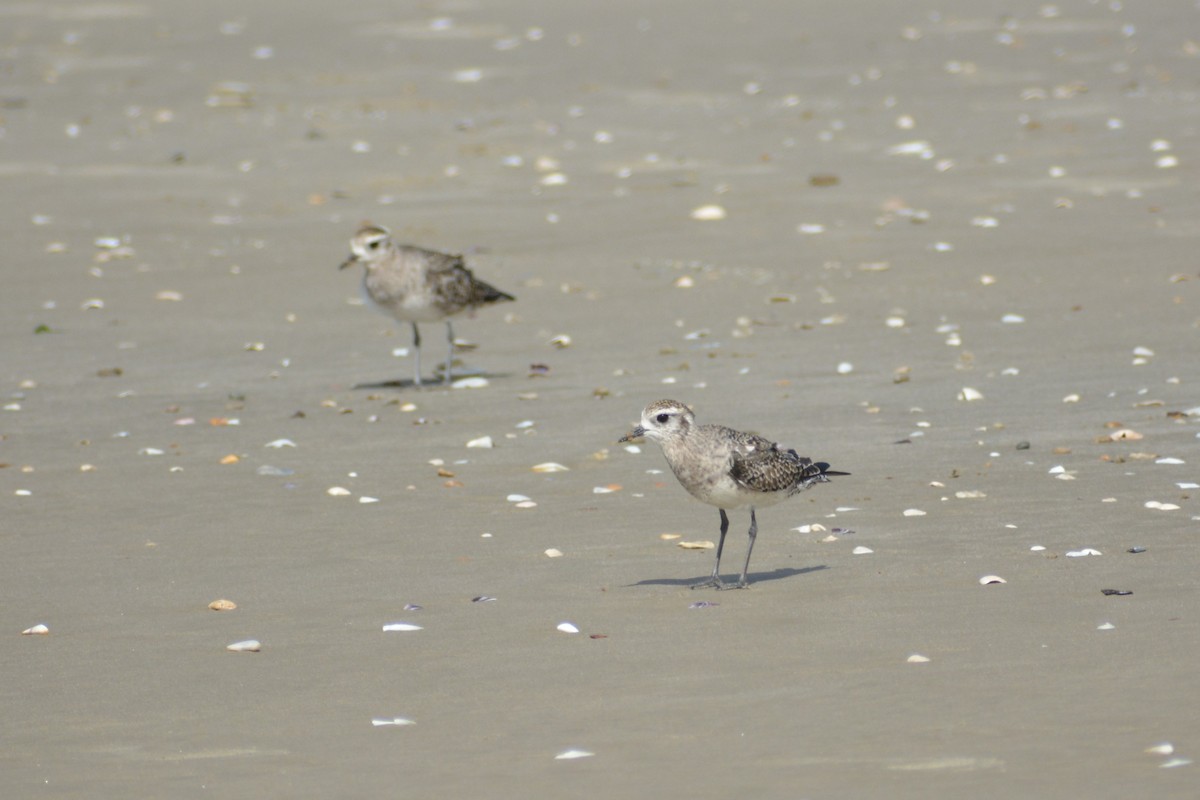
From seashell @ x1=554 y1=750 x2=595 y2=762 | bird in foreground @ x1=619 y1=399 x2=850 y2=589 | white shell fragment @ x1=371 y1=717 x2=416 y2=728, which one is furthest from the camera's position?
bird in foreground @ x1=619 y1=399 x2=850 y2=589

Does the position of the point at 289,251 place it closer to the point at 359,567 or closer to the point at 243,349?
the point at 243,349

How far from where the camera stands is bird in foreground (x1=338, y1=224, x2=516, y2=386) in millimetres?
14078

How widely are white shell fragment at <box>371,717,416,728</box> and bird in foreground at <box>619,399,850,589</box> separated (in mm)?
2149

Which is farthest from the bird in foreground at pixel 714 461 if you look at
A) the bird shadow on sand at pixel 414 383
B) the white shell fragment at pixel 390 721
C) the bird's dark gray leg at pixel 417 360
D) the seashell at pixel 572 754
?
the bird's dark gray leg at pixel 417 360

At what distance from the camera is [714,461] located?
810 centimetres

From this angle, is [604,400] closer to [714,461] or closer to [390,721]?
[714,461]

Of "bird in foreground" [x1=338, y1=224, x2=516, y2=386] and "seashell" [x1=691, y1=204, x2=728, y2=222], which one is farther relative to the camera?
"seashell" [x1=691, y1=204, x2=728, y2=222]

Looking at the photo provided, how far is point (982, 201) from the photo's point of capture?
1777cm

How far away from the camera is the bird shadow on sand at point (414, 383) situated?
13.4 m

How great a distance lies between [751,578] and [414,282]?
6.40m

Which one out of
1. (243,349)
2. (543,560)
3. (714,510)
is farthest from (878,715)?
(243,349)

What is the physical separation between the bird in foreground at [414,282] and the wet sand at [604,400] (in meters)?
0.53

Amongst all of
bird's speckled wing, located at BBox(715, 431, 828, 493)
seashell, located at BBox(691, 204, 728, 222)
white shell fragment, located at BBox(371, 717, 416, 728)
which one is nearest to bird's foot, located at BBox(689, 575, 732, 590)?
bird's speckled wing, located at BBox(715, 431, 828, 493)

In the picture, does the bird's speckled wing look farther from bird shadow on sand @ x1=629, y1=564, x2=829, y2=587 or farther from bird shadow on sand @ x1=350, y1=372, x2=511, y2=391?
bird shadow on sand @ x1=350, y1=372, x2=511, y2=391
